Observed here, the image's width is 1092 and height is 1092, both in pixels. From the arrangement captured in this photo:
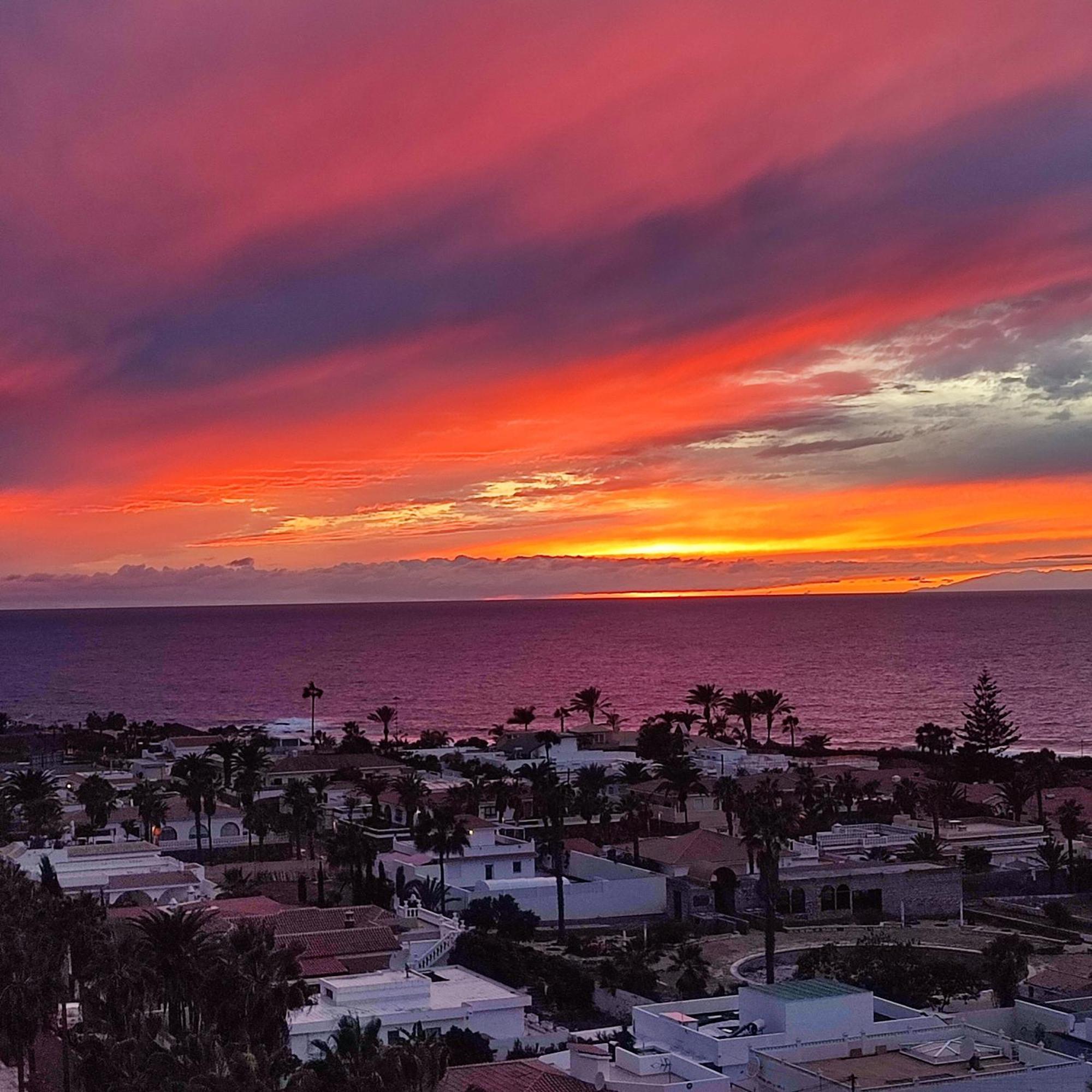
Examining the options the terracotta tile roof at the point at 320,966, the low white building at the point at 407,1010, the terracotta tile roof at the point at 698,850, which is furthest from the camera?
the terracotta tile roof at the point at 698,850

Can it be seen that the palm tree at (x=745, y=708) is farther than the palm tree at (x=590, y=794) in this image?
Yes

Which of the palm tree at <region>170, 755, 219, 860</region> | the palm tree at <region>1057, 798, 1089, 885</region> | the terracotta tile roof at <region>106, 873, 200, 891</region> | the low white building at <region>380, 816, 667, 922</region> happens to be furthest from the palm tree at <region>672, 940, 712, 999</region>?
the palm tree at <region>170, 755, 219, 860</region>

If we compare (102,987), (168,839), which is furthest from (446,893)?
(102,987)

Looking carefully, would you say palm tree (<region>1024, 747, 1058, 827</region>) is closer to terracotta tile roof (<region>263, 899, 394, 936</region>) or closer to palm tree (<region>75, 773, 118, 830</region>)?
terracotta tile roof (<region>263, 899, 394, 936</region>)

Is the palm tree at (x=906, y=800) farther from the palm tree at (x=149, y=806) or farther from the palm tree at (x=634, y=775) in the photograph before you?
the palm tree at (x=149, y=806)

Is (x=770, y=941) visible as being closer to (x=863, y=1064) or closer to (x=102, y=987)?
(x=863, y=1064)

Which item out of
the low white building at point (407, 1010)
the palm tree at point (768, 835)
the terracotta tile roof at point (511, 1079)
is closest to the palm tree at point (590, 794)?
the palm tree at point (768, 835)
